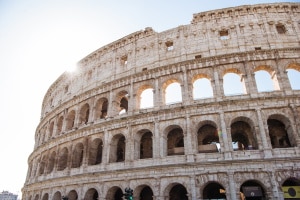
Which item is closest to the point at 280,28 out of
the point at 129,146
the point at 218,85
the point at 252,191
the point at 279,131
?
the point at 218,85

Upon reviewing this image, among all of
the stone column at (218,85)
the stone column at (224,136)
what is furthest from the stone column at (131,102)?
the stone column at (224,136)

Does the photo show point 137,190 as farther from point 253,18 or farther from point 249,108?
point 253,18

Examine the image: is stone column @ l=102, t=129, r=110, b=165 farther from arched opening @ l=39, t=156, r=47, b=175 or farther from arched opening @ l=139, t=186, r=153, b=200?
arched opening @ l=39, t=156, r=47, b=175

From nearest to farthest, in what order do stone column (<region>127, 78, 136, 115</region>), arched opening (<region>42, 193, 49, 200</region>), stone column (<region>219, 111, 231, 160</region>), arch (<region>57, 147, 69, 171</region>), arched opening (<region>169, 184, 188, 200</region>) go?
stone column (<region>219, 111, 231, 160</region>) < arched opening (<region>169, 184, 188, 200</region>) < stone column (<region>127, 78, 136, 115</region>) < arch (<region>57, 147, 69, 171</region>) < arched opening (<region>42, 193, 49, 200</region>)

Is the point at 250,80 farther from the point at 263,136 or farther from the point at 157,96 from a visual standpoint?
the point at 157,96

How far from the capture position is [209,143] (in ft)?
53.1

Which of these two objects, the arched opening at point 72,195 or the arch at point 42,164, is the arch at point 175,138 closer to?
the arched opening at point 72,195

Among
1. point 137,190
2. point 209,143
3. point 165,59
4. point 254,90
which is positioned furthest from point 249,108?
point 137,190

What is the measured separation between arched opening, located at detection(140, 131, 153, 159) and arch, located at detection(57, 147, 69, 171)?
290 inches

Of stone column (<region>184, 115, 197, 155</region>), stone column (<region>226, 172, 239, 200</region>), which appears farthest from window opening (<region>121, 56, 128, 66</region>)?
stone column (<region>226, 172, 239, 200</region>)

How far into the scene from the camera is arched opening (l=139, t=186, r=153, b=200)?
16.2 metres

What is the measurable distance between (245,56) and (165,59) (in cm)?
582

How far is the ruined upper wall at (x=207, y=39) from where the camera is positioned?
55.3ft

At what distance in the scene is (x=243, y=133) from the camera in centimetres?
1555
